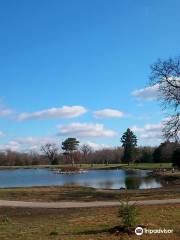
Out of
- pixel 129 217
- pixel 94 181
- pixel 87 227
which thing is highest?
pixel 94 181

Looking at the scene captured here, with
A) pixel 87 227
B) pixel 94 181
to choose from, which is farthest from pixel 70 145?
pixel 87 227

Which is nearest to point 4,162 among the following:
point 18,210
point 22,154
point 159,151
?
point 22,154

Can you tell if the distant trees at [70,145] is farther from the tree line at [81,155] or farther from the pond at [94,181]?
the pond at [94,181]

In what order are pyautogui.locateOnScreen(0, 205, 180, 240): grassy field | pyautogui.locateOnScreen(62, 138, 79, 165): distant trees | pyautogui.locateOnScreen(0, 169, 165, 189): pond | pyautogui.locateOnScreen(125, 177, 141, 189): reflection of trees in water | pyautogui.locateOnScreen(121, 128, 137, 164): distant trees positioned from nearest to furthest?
pyautogui.locateOnScreen(0, 205, 180, 240): grassy field < pyautogui.locateOnScreen(125, 177, 141, 189): reflection of trees in water < pyautogui.locateOnScreen(0, 169, 165, 189): pond < pyautogui.locateOnScreen(121, 128, 137, 164): distant trees < pyautogui.locateOnScreen(62, 138, 79, 165): distant trees

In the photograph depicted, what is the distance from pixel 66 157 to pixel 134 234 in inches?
5883

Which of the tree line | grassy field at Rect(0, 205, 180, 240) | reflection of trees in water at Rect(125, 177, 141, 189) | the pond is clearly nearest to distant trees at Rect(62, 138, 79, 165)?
the tree line

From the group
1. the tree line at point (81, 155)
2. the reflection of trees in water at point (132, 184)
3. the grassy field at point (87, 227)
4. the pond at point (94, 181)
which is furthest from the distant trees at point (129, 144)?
the grassy field at point (87, 227)

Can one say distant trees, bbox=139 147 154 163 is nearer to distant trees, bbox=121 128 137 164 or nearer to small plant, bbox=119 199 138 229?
distant trees, bbox=121 128 137 164

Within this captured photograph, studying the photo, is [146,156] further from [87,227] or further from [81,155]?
[87,227]

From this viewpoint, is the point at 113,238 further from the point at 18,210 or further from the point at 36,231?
the point at 18,210

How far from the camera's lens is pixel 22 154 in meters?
174

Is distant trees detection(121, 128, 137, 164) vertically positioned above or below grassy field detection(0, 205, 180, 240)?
above

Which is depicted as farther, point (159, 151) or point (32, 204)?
point (159, 151)

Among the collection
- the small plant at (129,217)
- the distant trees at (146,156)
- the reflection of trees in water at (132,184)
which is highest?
the distant trees at (146,156)
